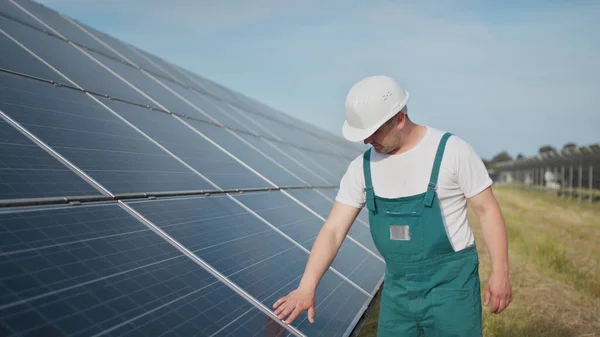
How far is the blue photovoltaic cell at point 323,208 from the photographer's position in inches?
269

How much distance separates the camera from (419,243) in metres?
3.51

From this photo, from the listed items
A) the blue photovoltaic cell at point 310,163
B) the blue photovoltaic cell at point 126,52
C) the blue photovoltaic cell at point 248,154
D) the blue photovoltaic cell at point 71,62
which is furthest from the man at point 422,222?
the blue photovoltaic cell at point 126,52

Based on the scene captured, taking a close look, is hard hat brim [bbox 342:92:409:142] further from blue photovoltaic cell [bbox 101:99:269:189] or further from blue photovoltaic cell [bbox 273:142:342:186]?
blue photovoltaic cell [bbox 273:142:342:186]

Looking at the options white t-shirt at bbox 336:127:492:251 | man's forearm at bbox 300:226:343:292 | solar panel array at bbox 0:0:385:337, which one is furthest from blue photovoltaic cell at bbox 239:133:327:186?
white t-shirt at bbox 336:127:492:251

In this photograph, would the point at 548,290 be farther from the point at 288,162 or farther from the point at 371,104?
the point at 371,104

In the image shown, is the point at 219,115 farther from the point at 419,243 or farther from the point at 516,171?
the point at 516,171

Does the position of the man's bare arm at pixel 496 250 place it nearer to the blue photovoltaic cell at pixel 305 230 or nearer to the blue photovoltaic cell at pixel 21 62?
the blue photovoltaic cell at pixel 305 230

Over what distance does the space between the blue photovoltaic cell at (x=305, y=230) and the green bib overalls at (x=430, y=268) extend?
1610 mm

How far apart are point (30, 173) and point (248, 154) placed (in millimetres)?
4245

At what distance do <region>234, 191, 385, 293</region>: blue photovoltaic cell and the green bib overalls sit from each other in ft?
5.28

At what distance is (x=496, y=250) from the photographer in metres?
3.50

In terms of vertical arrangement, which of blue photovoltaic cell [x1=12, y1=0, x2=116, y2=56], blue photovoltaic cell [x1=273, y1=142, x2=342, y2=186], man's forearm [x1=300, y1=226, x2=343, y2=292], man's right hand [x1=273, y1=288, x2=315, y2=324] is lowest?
blue photovoltaic cell [x1=273, y1=142, x2=342, y2=186]

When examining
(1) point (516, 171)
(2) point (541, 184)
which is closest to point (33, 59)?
(2) point (541, 184)

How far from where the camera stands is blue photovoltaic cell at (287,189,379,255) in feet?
22.4
